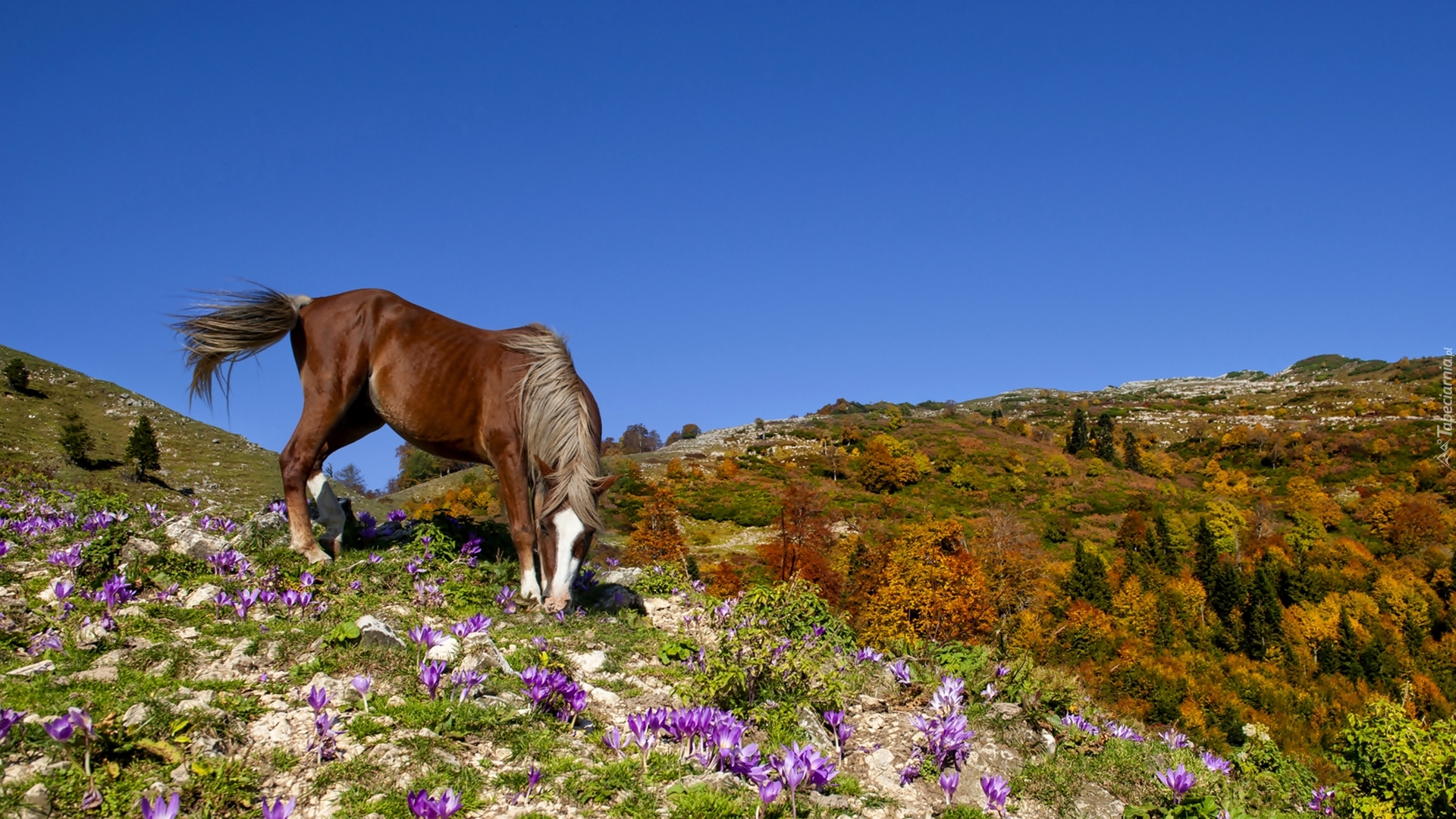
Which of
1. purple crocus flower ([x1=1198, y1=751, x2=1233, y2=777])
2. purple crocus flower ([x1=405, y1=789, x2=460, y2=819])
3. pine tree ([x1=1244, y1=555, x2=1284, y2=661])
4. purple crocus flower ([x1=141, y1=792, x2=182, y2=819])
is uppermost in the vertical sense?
purple crocus flower ([x1=141, y1=792, x2=182, y2=819])

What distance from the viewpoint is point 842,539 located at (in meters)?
53.3

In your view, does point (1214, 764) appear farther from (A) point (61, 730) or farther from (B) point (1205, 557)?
(B) point (1205, 557)

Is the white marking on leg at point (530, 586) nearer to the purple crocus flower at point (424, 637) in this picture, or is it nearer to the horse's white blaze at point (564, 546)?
the horse's white blaze at point (564, 546)

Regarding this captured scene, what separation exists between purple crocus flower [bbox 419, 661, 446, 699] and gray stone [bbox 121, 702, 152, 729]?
1179 millimetres

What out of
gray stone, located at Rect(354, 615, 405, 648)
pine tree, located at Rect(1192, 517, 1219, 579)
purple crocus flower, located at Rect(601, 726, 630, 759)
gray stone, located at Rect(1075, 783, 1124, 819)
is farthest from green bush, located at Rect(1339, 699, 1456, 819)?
pine tree, located at Rect(1192, 517, 1219, 579)

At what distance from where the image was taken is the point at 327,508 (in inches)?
305

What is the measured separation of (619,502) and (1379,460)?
283 ft

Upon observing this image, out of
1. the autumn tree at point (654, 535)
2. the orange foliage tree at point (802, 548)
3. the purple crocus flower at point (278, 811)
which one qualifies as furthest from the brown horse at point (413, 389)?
the orange foliage tree at point (802, 548)

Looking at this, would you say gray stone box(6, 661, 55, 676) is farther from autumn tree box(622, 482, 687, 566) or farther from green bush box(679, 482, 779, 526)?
green bush box(679, 482, 779, 526)

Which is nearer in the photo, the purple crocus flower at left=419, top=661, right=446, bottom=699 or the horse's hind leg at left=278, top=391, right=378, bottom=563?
the purple crocus flower at left=419, top=661, right=446, bottom=699

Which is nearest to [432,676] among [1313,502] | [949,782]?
[949,782]

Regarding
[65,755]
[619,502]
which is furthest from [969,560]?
[65,755]

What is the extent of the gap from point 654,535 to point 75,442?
85.6ft

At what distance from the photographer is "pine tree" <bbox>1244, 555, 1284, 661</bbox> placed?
51.4 metres
